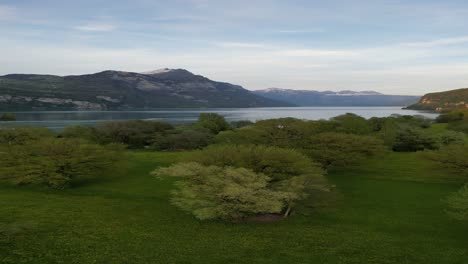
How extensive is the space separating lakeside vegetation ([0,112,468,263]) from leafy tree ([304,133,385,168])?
6.0 inches

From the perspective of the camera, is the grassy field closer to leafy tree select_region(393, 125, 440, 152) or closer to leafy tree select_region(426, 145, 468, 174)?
leafy tree select_region(426, 145, 468, 174)

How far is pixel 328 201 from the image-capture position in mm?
36375

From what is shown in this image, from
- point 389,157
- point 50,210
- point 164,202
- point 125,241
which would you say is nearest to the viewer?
point 125,241

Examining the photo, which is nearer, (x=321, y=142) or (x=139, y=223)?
(x=139, y=223)

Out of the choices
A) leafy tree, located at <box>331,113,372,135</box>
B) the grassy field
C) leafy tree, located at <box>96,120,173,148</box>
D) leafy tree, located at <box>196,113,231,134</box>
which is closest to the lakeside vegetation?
the grassy field

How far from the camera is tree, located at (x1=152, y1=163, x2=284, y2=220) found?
30792mm

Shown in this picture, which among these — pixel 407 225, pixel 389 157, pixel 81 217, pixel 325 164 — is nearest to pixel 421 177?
pixel 325 164

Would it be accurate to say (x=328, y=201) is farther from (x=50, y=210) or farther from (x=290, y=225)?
(x=50, y=210)

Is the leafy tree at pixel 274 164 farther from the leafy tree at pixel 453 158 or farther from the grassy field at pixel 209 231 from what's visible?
the leafy tree at pixel 453 158

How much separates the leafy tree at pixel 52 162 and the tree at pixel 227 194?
56.6 feet

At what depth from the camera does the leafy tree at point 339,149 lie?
53906mm

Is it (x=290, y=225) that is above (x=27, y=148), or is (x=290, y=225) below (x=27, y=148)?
below

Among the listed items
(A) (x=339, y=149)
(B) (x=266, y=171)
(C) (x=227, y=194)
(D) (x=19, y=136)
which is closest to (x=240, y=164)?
(B) (x=266, y=171)

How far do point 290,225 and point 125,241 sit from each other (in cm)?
1343
